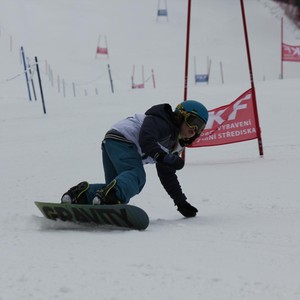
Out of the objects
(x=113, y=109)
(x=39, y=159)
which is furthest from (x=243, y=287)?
(x=113, y=109)

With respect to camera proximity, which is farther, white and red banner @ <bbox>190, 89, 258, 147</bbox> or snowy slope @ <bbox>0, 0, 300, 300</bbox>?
white and red banner @ <bbox>190, 89, 258, 147</bbox>

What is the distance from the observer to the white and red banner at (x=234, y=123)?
629 cm

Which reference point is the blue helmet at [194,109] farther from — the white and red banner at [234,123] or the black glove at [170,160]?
the white and red banner at [234,123]

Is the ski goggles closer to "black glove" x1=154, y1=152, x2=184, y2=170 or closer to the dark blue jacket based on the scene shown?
the dark blue jacket

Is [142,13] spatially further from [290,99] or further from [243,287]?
[243,287]

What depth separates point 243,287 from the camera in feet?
5.73

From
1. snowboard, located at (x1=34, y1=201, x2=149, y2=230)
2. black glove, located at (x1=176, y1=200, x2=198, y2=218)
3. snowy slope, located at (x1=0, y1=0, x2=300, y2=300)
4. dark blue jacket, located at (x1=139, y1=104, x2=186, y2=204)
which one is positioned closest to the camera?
snowy slope, located at (x1=0, y1=0, x2=300, y2=300)

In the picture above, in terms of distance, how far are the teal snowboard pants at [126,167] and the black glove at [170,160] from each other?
8.3 inches

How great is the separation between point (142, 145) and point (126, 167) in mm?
224

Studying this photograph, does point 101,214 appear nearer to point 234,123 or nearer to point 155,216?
point 155,216

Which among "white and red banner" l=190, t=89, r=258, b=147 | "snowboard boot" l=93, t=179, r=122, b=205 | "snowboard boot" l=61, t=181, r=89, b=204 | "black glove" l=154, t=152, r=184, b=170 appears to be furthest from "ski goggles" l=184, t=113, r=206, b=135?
"white and red banner" l=190, t=89, r=258, b=147

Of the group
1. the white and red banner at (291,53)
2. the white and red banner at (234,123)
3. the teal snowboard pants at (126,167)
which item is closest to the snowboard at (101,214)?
the teal snowboard pants at (126,167)

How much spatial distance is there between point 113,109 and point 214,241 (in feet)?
30.2

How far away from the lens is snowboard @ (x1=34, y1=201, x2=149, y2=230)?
2820mm
